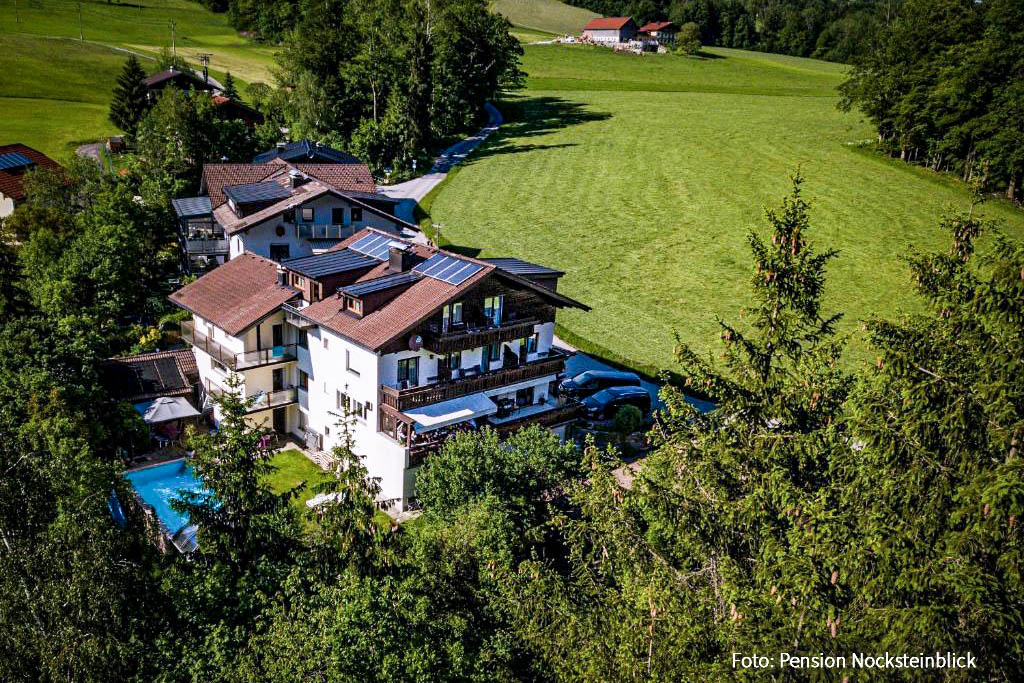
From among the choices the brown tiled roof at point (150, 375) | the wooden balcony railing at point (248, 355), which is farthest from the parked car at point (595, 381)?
the brown tiled roof at point (150, 375)

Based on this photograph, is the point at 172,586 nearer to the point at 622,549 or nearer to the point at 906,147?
the point at 622,549

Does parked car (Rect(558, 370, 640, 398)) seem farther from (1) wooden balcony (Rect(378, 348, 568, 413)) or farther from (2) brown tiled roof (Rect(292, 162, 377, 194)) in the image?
(2) brown tiled roof (Rect(292, 162, 377, 194))

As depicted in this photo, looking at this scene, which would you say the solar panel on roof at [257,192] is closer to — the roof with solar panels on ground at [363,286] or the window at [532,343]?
the roof with solar panels on ground at [363,286]

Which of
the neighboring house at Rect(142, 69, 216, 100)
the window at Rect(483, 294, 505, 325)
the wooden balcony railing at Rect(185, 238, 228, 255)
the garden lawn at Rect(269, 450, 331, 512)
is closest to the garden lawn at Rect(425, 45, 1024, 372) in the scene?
the window at Rect(483, 294, 505, 325)

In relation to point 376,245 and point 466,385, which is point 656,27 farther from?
point 466,385

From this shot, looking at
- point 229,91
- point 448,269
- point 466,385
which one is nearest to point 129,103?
point 229,91

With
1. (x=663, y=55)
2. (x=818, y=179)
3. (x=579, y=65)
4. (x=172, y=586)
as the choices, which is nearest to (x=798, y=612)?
(x=172, y=586)
